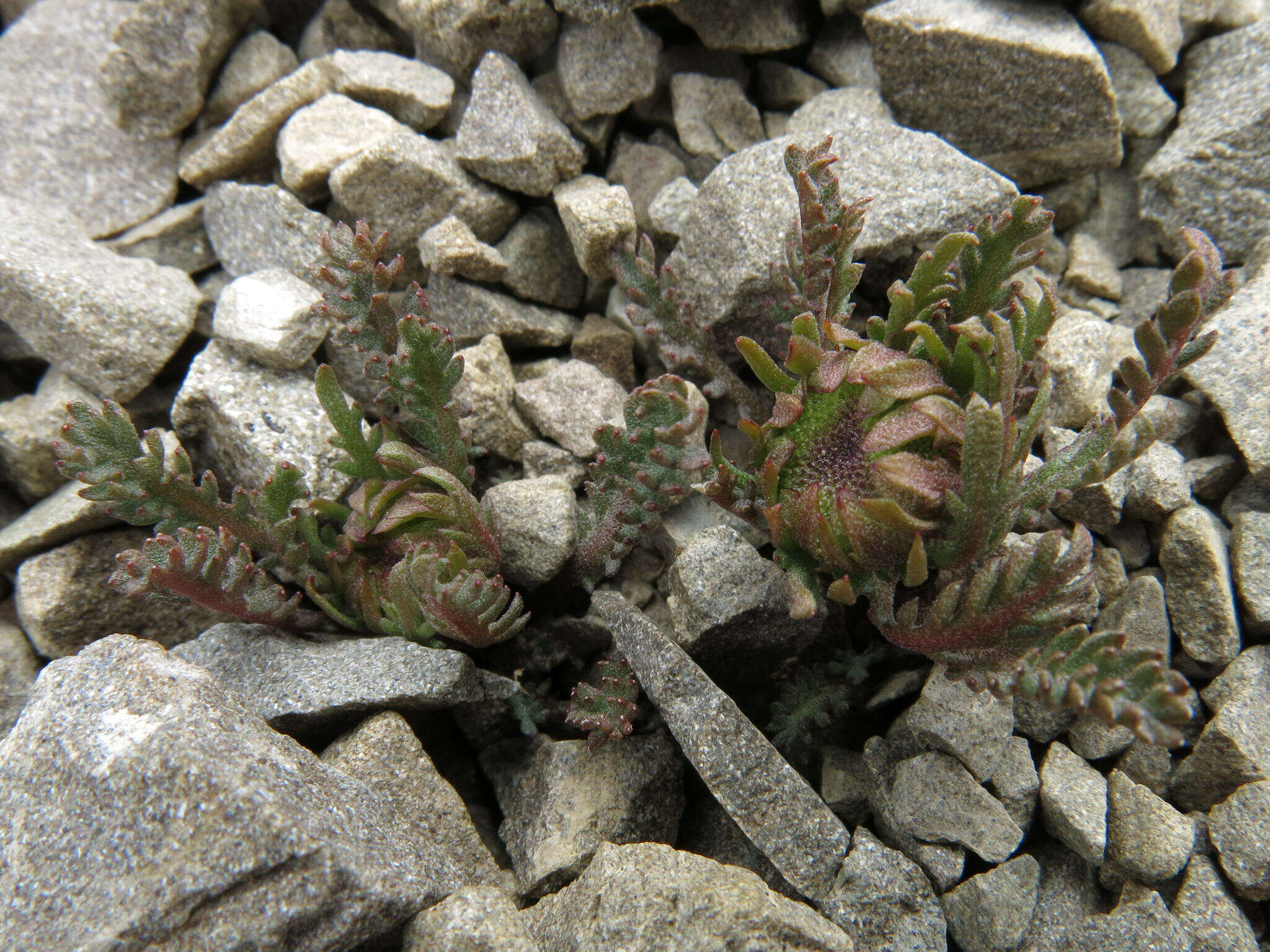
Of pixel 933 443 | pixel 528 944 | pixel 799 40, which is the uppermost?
pixel 799 40

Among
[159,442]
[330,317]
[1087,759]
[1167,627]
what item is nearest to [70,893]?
[159,442]

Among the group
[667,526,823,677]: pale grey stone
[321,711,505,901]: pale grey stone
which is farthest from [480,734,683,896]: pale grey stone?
[667,526,823,677]: pale grey stone

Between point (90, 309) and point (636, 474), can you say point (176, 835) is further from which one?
point (90, 309)

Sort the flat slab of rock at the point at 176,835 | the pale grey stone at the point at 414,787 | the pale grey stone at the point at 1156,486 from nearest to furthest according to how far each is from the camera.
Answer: the flat slab of rock at the point at 176,835 < the pale grey stone at the point at 414,787 < the pale grey stone at the point at 1156,486

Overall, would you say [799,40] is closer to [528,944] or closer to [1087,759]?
[1087,759]

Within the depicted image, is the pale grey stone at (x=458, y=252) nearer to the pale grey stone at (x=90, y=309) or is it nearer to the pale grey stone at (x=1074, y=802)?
the pale grey stone at (x=90, y=309)

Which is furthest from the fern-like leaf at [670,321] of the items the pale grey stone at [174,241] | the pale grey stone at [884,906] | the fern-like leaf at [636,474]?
the pale grey stone at [174,241]
